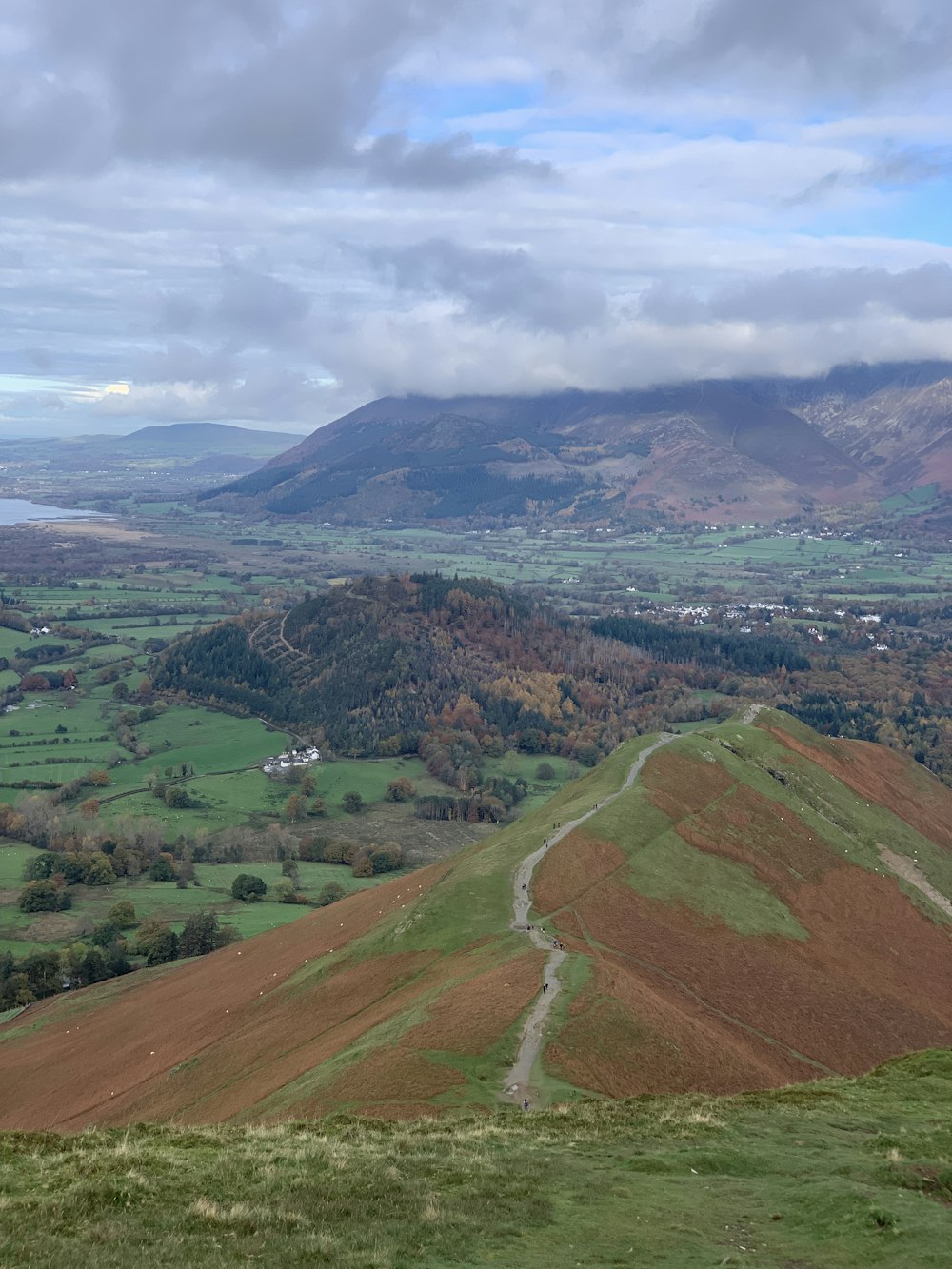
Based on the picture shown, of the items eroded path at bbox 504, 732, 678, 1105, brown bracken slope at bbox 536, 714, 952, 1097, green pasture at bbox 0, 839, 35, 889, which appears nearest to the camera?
eroded path at bbox 504, 732, 678, 1105

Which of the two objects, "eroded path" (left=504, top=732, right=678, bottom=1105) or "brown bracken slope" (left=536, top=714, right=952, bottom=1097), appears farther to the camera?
"brown bracken slope" (left=536, top=714, right=952, bottom=1097)

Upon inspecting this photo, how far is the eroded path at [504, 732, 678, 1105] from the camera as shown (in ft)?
178

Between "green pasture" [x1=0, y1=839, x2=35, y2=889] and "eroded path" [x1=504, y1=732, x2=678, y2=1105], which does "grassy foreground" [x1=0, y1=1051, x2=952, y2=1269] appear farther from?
"green pasture" [x1=0, y1=839, x2=35, y2=889]

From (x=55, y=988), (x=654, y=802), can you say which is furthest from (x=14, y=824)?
(x=654, y=802)

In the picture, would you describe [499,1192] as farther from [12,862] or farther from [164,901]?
[12,862]

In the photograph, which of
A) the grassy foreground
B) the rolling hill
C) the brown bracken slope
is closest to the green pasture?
the rolling hill

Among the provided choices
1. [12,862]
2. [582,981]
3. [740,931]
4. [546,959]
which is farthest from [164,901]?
[582,981]

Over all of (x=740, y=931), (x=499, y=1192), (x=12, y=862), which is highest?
(x=499, y=1192)

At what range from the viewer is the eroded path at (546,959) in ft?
178

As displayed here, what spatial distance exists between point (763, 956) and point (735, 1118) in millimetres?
39755

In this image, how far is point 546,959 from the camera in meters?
70.1

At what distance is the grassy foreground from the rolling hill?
11.4 metres

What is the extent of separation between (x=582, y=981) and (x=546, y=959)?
4.78 meters

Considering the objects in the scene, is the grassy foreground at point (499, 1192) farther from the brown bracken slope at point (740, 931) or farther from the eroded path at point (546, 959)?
the brown bracken slope at point (740, 931)
